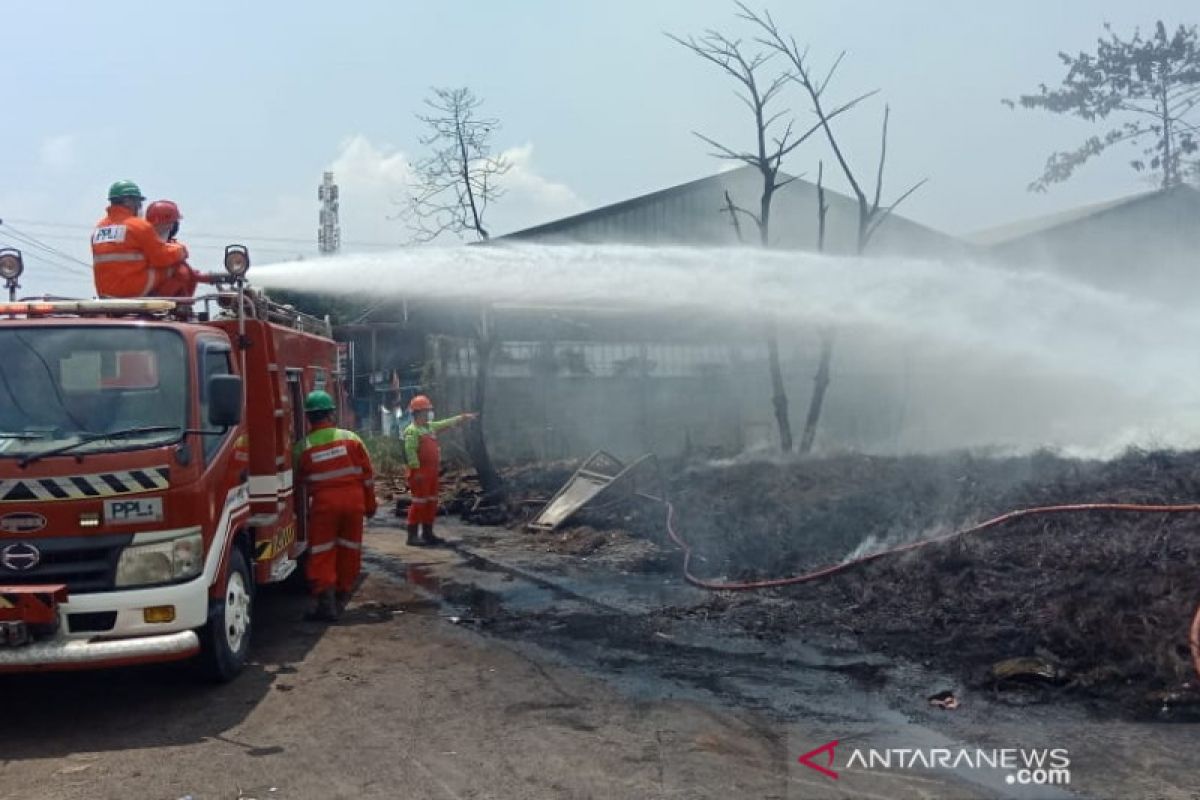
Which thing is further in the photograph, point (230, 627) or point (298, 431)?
point (298, 431)

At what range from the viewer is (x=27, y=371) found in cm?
593

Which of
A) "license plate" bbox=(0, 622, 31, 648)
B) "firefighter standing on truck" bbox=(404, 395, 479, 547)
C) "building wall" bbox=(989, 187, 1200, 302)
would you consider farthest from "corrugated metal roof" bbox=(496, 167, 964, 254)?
"license plate" bbox=(0, 622, 31, 648)

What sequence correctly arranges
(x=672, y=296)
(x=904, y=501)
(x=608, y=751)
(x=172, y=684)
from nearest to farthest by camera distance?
(x=608, y=751)
(x=172, y=684)
(x=904, y=501)
(x=672, y=296)

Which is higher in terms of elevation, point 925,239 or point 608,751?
point 925,239

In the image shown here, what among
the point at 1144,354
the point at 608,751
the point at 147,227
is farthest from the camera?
the point at 1144,354

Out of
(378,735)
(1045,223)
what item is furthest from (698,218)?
(378,735)

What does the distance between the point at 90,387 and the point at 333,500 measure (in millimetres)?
2418

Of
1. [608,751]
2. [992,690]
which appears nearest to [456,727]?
[608,751]

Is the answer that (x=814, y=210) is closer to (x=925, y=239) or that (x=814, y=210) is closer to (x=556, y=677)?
(x=925, y=239)

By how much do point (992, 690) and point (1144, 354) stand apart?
35.5 ft

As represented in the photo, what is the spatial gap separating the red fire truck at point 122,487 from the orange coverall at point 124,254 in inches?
21.8

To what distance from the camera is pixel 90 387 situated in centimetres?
591

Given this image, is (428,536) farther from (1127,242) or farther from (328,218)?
(328,218)

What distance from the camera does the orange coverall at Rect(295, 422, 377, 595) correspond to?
800cm
